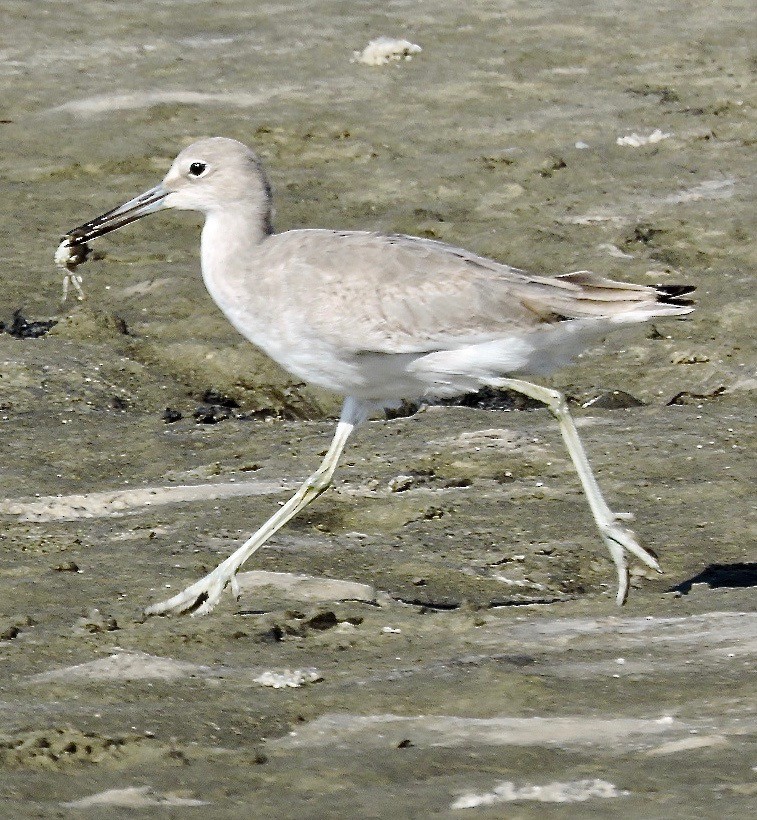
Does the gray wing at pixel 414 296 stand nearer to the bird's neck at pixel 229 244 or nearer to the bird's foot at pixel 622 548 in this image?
the bird's neck at pixel 229 244

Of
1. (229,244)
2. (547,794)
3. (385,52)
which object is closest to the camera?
(547,794)

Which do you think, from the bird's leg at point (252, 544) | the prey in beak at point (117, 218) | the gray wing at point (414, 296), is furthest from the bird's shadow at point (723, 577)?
the prey in beak at point (117, 218)

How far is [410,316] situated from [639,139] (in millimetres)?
5850

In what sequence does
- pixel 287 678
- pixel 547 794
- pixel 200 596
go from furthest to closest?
pixel 200 596 < pixel 287 678 < pixel 547 794

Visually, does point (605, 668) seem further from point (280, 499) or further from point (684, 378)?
point (684, 378)

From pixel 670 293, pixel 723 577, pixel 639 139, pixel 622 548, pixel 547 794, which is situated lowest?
pixel 723 577

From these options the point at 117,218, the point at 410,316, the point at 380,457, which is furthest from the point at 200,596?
the point at 117,218

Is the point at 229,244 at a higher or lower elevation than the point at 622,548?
higher

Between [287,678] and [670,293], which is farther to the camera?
[670,293]

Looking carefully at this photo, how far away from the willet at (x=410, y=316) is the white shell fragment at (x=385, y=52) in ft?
22.3

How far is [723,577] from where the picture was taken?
5.80 metres

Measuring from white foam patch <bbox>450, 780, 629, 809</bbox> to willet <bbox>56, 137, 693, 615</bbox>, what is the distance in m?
1.96

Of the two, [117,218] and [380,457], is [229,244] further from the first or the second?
[380,457]

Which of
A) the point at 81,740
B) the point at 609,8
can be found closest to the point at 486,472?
the point at 81,740
